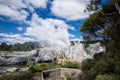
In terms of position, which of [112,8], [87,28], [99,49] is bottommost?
[99,49]

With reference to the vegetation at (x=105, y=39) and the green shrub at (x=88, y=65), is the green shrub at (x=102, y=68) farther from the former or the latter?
the green shrub at (x=88, y=65)

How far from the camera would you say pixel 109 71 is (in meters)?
8.27

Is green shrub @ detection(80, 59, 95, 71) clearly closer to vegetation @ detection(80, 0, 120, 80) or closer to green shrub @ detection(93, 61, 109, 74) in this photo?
vegetation @ detection(80, 0, 120, 80)

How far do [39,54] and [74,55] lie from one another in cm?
1515

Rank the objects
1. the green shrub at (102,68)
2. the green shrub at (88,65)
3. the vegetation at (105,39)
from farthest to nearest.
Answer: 1. the green shrub at (88,65)
2. the green shrub at (102,68)
3. the vegetation at (105,39)

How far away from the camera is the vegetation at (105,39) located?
796 centimetres

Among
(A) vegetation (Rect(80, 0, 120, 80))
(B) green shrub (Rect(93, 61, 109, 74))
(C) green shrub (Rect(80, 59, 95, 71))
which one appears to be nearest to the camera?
(A) vegetation (Rect(80, 0, 120, 80))

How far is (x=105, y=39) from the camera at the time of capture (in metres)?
9.88

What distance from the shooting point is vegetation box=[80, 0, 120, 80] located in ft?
26.1

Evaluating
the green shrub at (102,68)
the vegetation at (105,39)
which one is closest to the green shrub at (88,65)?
the vegetation at (105,39)

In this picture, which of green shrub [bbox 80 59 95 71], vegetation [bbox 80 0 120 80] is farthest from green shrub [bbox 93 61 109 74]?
green shrub [bbox 80 59 95 71]

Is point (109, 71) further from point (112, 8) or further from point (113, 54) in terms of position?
point (112, 8)

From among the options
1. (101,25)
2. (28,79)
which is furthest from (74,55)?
(101,25)

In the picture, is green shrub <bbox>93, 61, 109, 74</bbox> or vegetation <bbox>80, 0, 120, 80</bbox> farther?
green shrub <bbox>93, 61, 109, 74</bbox>
